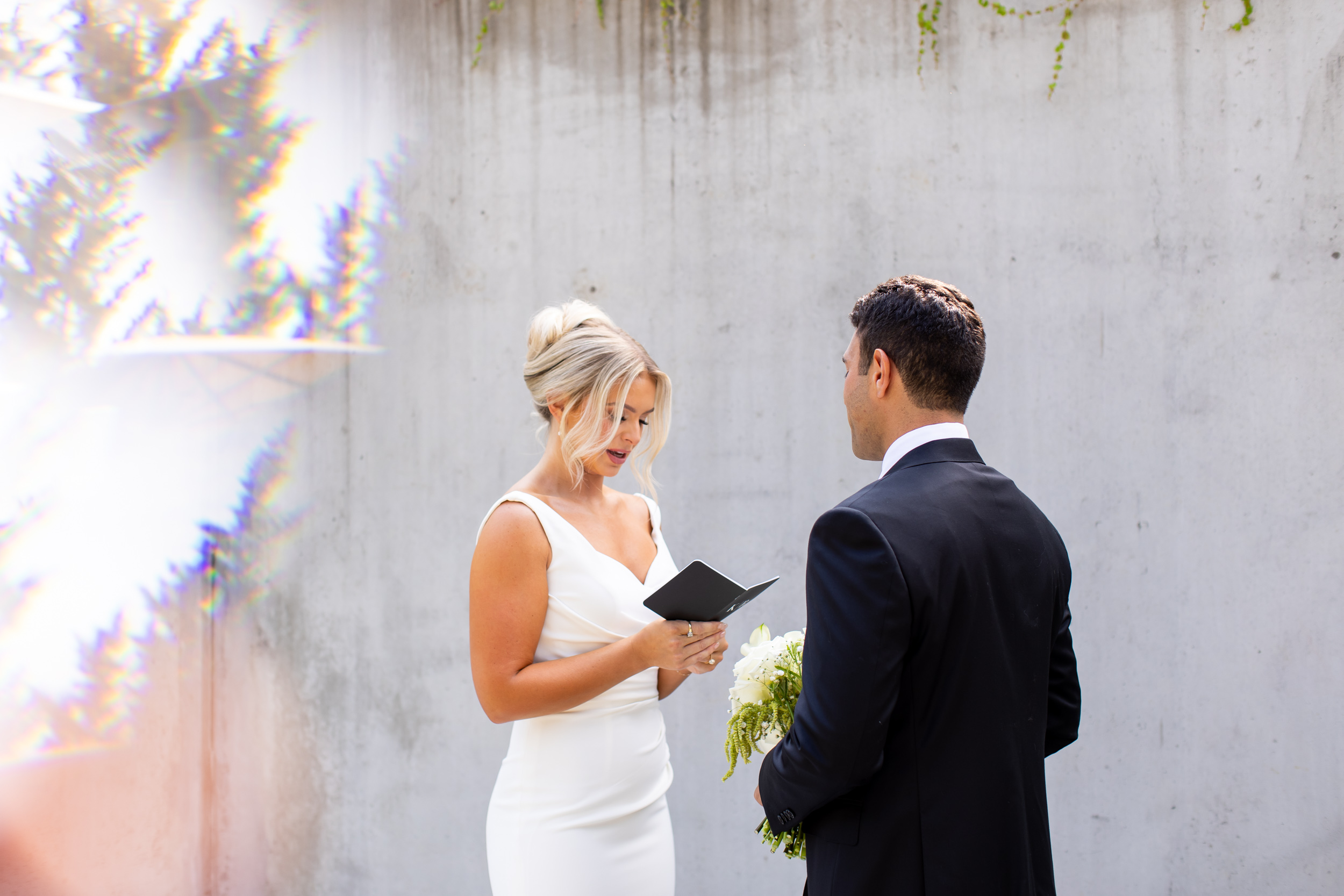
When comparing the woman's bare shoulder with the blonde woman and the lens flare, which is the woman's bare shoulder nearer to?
the blonde woman

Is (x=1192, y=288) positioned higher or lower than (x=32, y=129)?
lower

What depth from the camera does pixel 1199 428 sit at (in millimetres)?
3008

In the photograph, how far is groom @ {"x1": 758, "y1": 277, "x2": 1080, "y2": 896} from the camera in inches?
53.0

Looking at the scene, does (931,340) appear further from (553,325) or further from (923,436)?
(553,325)

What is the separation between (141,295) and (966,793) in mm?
3661

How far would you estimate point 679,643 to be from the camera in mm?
1817

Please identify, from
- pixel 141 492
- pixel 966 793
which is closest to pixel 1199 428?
pixel 966 793

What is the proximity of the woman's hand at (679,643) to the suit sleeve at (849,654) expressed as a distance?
16.7 inches

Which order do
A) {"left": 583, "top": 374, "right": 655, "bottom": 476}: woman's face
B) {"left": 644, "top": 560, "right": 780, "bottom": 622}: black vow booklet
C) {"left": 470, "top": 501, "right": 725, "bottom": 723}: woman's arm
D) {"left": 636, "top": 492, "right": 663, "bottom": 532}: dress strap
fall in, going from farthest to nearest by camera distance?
{"left": 636, "top": 492, "right": 663, "bottom": 532}: dress strap < {"left": 583, "top": 374, "right": 655, "bottom": 476}: woman's face < {"left": 470, "top": 501, "right": 725, "bottom": 723}: woman's arm < {"left": 644, "top": 560, "right": 780, "bottom": 622}: black vow booklet

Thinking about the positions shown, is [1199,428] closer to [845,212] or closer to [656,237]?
[845,212]

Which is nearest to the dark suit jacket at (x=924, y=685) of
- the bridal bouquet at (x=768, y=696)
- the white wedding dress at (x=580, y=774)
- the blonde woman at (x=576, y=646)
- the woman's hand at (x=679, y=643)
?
the bridal bouquet at (x=768, y=696)

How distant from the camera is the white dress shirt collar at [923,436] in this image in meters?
1.50

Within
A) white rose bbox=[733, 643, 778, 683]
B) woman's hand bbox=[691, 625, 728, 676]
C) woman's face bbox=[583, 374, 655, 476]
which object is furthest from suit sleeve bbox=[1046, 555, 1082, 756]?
woman's face bbox=[583, 374, 655, 476]

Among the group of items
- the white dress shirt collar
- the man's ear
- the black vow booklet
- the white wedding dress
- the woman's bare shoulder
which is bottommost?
the white wedding dress
